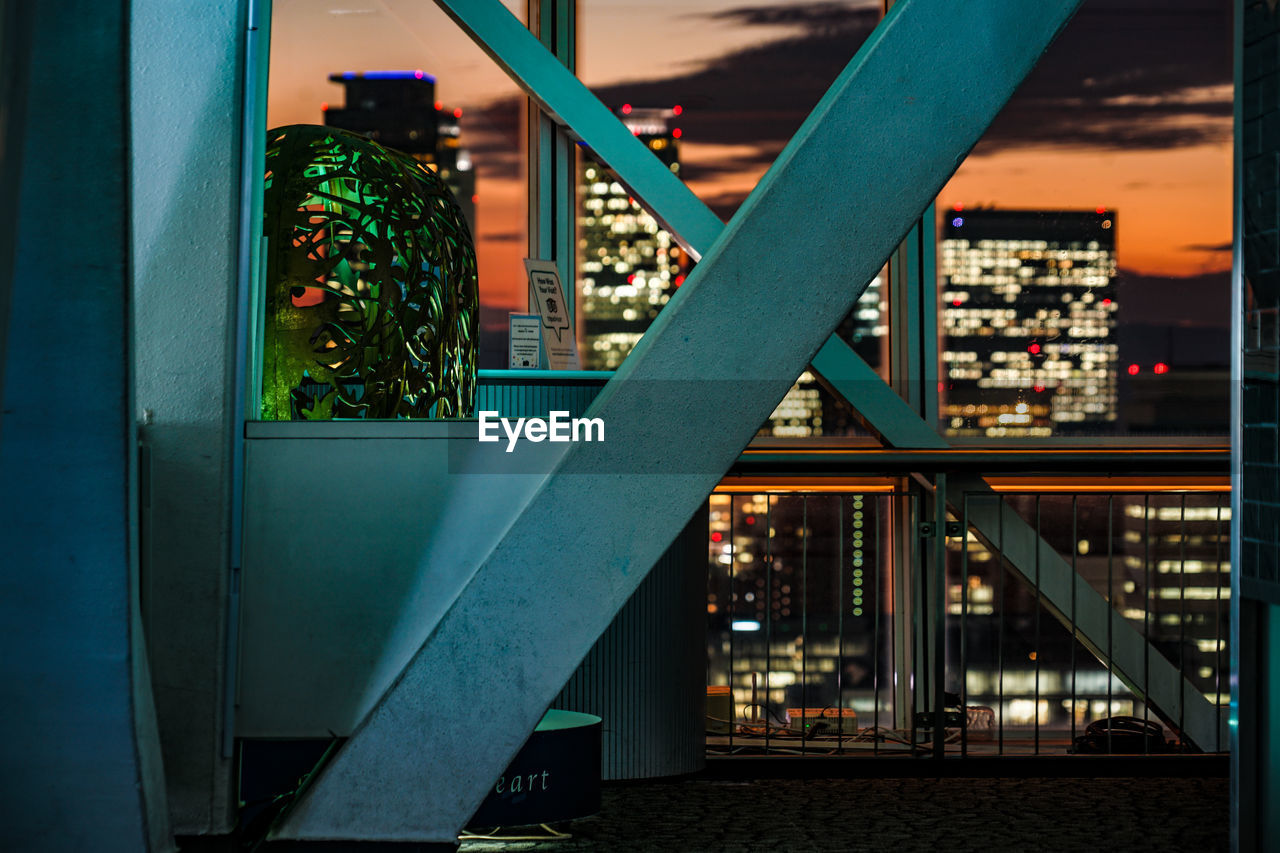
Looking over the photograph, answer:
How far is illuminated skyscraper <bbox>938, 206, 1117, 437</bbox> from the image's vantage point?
18.4 feet

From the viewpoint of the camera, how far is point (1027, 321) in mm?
5613

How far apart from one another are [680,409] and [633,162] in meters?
3.44

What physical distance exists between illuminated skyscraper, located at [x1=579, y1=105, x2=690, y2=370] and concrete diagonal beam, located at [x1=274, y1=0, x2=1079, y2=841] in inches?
134

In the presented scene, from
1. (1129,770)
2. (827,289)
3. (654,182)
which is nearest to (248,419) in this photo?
(827,289)

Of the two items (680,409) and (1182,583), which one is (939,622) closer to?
(1182,583)

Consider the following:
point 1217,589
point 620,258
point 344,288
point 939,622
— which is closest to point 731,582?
point 939,622

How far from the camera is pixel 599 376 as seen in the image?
375 cm

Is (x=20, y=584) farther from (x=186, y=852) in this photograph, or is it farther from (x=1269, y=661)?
(x=1269, y=661)

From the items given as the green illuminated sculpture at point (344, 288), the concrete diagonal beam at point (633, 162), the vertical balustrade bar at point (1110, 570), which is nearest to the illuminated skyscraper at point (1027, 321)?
the concrete diagonal beam at point (633, 162)

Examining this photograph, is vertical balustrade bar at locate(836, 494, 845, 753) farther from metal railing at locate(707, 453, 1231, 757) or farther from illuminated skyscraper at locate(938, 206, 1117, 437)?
illuminated skyscraper at locate(938, 206, 1117, 437)

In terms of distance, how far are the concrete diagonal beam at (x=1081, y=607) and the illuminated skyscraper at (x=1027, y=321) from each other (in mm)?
369

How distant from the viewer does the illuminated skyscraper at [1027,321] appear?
18.4ft

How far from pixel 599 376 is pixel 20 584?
1997mm

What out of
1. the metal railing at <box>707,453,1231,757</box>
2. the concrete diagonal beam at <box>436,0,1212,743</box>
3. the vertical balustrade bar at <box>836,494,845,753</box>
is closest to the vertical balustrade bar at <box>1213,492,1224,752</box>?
the metal railing at <box>707,453,1231,757</box>
